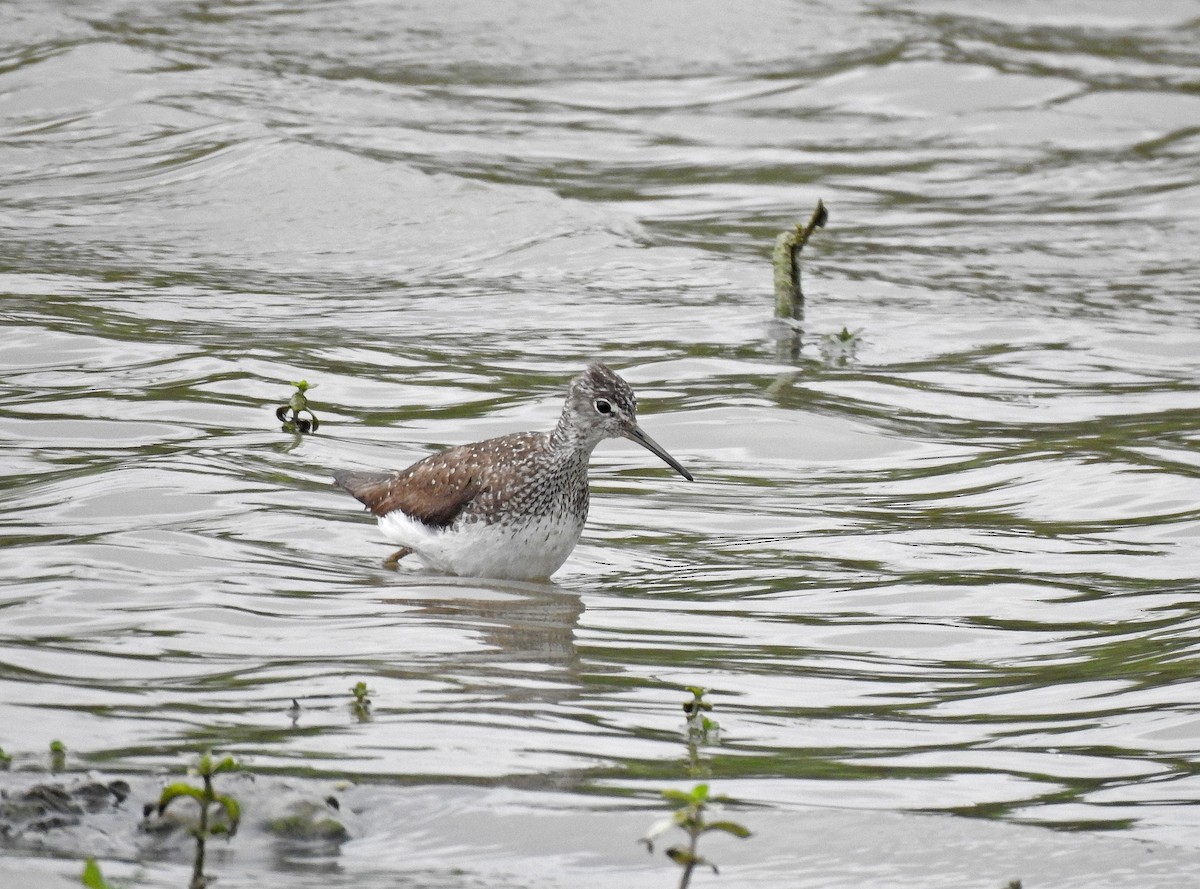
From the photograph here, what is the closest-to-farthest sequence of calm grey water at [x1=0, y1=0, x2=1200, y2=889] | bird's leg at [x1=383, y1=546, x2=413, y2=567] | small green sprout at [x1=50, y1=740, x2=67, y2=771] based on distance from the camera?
small green sprout at [x1=50, y1=740, x2=67, y2=771]
calm grey water at [x1=0, y1=0, x2=1200, y2=889]
bird's leg at [x1=383, y1=546, x2=413, y2=567]

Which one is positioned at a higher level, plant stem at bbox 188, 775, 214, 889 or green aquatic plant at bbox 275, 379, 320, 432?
plant stem at bbox 188, 775, 214, 889

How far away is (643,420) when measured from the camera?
12.1 meters

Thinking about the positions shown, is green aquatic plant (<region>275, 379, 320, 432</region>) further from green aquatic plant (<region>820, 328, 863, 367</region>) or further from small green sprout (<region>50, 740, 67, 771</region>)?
small green sprout (<region>50, 740, 67, 771</region>)

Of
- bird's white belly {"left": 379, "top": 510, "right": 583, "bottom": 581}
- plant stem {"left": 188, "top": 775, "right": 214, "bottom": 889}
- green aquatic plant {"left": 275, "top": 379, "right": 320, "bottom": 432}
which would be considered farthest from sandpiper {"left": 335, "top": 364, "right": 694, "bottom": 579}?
plant stem {"left": 188, "top": 775, "right": 214, "bottom": 889}

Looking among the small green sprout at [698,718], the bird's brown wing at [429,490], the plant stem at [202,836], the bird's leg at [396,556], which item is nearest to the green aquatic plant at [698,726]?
the small green sprout at [698,718]

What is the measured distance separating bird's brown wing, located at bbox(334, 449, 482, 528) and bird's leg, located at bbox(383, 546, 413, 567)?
22cm

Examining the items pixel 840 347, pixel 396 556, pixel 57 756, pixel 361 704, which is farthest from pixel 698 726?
pixel 840 347

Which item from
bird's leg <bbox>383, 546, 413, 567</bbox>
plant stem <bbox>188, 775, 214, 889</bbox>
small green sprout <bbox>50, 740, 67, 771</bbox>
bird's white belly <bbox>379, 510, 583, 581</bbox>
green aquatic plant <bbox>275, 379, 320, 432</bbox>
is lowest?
bird's leg <bbox>383, 546, 413, 567</bbox>

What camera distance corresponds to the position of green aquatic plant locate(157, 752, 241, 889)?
470cm

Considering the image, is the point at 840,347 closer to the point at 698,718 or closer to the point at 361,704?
the point at 698,718

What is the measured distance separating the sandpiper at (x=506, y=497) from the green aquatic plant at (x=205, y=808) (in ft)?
13.5

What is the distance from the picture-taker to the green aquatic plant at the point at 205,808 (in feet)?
15.4

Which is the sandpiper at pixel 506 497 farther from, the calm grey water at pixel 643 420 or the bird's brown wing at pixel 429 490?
the calm grey water at pixel 643 420

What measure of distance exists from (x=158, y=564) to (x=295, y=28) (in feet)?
52.3
